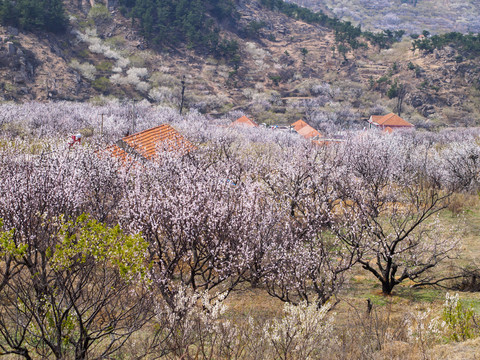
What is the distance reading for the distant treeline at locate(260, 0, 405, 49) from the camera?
118 meters

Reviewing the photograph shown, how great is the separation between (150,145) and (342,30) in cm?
10873

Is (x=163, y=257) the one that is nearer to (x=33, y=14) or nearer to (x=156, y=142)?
(x=156, y=142)

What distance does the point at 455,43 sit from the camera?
102 metres

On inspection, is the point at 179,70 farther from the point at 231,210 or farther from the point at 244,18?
the point at 231,210

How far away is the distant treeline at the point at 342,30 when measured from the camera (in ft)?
385

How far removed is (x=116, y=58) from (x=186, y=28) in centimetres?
2398

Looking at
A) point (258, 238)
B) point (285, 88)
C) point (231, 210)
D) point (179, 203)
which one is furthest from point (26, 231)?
point (285, 88)

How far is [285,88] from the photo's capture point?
338ft

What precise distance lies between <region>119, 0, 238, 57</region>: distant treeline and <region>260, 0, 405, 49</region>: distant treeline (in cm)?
3363

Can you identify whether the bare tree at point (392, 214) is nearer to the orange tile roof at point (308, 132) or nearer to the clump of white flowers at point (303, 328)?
the clump of white flowers at point (303, 328)

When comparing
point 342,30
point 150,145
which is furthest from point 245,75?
point 150,145

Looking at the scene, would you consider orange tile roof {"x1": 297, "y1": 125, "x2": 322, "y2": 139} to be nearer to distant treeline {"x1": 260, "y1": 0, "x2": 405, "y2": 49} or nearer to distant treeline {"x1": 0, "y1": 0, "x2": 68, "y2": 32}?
distant treeline {"x1": 0, "y1": 0, "x2": 68, "y2": 32}

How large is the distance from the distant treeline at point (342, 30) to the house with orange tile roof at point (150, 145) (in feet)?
324

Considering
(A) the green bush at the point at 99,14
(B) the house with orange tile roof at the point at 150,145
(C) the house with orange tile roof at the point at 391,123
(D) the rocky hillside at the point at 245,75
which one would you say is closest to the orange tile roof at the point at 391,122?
(C) the house with orange tile roof at the point at 391,123
